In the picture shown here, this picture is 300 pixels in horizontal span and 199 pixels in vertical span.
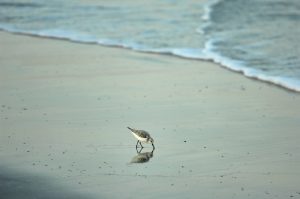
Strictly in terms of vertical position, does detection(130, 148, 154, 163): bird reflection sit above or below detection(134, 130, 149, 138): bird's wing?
below

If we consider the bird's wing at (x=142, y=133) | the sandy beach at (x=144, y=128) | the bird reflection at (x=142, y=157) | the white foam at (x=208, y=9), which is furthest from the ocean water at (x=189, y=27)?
the bird reflection at (x=142, y=157)

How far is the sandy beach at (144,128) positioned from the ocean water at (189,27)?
0.90m

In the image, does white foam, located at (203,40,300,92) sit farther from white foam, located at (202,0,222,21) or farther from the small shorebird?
white foam, located at (202,0,222,21)

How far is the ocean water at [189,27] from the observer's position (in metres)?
16.0

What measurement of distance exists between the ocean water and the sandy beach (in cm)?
90

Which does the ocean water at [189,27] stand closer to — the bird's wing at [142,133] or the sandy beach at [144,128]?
the sandy beach at [144,128]

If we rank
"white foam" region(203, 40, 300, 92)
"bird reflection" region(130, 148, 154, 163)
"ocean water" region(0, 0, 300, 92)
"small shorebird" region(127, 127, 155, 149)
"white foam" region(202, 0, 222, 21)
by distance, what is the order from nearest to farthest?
"bird reflection" region(130, 148, 154, 163), "small shorebird" region(127, 127, 155, 149), "white foam" region(203, 40, 300, 92), "ocean water" region(0, 0, 300, 92), "white foam" region(202, 0, 222, 21)

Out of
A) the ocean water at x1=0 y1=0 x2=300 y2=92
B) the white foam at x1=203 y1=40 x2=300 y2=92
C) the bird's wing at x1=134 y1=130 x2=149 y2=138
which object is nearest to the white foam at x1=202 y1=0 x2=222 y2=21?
the ocean water at x1=0 y1=0 x2=300 y2=92

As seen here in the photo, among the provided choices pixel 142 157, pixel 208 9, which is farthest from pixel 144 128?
pixel 208 9

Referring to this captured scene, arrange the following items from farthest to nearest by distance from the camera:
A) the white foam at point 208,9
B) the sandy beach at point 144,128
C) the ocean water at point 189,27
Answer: the white foam at point 208,9 < the ocean water at point 189,27 < the sandy beach at point 144,128

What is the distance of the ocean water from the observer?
1602 centimetres

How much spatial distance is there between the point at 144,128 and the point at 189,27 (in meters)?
10.7

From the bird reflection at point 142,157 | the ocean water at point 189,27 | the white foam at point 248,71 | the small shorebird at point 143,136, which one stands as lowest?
the bird reflection at point 142,157

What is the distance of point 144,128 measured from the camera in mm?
10680
